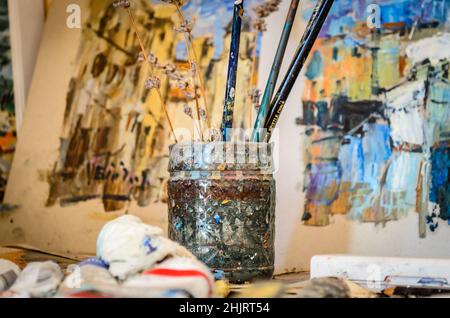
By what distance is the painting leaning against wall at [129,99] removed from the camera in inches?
60.6

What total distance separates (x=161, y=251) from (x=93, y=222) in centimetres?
73

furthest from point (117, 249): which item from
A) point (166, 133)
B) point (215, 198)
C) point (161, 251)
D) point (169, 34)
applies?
point (169, 34)

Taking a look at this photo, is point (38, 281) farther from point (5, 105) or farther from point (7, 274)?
point (5, 105)

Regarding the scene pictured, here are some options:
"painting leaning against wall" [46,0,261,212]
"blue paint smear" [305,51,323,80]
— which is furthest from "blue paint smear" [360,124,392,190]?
"painting leaning against wall" [46,0,261,212]

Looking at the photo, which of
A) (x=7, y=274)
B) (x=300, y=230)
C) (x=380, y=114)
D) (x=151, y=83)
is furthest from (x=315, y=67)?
(x=7, y=274)

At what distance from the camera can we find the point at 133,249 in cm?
86

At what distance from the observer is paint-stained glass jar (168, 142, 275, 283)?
3.58 ft

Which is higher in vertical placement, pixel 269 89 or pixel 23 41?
pixel 23 41

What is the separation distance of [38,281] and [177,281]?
186 millimetres

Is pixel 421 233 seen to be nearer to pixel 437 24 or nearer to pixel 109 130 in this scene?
pixel 437 24

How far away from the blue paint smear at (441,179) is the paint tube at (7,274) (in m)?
0.79

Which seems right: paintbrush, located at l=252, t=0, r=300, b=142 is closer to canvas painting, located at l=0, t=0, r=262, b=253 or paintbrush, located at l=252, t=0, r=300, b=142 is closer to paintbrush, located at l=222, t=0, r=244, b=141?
paintbrush, located at l=222, t=0, r=244, b=141

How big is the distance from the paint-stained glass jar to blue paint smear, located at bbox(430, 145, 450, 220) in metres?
0.43
